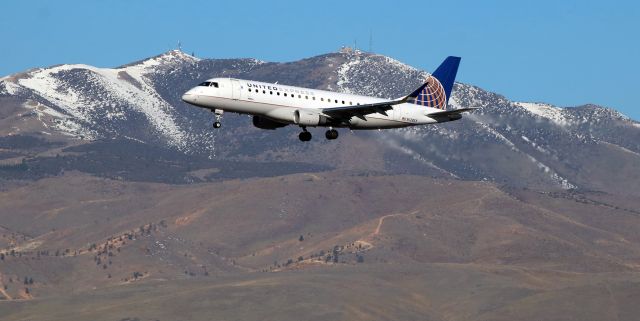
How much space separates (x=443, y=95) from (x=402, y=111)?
11560mm

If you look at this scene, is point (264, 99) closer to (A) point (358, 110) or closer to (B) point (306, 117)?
(B) point (306, 117)

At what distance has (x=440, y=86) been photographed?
132m

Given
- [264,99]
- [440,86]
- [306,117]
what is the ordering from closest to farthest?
[264,99] < [306,117] < [440,86]

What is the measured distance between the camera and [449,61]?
135 metres

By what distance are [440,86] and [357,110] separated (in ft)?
69.5

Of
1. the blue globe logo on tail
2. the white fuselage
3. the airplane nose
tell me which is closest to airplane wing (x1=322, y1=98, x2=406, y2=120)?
the white fuselage

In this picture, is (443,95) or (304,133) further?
(443,95)

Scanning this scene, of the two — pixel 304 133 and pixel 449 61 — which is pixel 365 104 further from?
pixel 449 61

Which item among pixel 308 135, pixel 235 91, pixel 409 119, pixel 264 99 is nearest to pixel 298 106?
pixel 264 99

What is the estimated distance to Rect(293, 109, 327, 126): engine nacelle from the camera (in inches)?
4412

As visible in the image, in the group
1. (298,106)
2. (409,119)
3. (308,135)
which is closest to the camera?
(298,106)

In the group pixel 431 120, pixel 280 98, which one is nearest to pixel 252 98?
pixel 280 98

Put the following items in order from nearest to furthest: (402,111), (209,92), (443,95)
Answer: (209,92)
(402,111)
(443,95)

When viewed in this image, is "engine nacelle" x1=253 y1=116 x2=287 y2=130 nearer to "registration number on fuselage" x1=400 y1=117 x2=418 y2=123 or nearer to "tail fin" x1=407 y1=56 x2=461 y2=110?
Result: "registration number on fuselage" x1=400 y1=117 x2=418 y2=123
